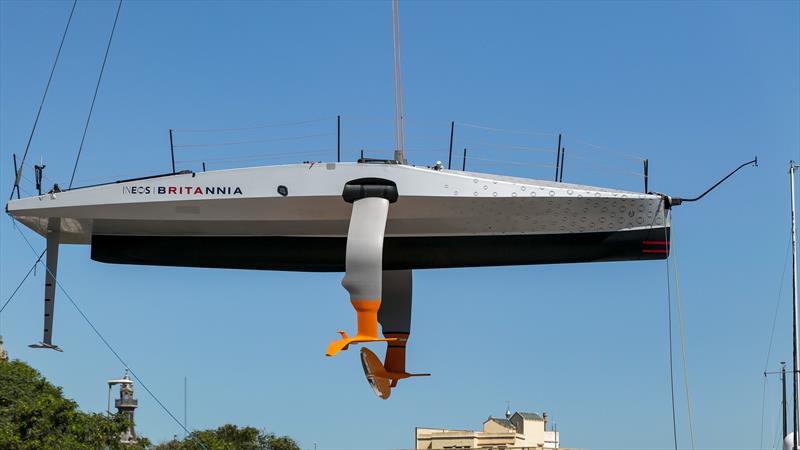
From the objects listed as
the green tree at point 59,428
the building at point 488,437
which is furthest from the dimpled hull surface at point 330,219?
the building at point 488,437

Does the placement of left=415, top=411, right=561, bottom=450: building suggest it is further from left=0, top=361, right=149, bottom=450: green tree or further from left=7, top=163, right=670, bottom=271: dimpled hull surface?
left=7, top=163, right=670, bottom=271: dimpled hull surface

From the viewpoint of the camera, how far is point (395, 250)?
42625 millimetres

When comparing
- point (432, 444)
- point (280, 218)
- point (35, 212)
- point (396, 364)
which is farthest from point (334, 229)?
point (432, 444)

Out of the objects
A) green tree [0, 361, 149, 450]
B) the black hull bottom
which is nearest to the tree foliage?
green tree [0, 361, 149, 450]

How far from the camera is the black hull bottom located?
41.6 meters

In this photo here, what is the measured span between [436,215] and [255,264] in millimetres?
6021

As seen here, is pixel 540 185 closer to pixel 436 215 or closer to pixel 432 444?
pixel 436 215

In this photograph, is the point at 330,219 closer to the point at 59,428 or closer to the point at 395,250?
the point at 395,250

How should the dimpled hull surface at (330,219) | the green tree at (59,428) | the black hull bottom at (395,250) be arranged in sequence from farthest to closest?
the green tree at (59,428), the black hull bottom at (395,250), the dimpled hull surface at (330,219)

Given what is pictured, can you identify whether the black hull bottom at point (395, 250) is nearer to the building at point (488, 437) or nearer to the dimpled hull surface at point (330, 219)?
the dimpled hull surface at point (330, 219)

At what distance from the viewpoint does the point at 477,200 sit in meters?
40.1

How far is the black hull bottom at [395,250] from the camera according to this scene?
41.6 m

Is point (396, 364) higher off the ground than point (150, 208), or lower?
lower

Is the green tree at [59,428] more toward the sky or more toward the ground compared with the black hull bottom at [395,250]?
more toward the ground
